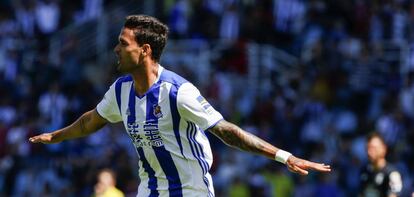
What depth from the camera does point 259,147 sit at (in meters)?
7.54

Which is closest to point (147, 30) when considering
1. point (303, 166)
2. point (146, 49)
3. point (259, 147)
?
point (146, 49)

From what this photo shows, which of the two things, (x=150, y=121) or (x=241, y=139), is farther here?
(x=150, y=121)

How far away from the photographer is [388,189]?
11609mm

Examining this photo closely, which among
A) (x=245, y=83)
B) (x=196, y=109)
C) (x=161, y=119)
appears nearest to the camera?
(x=196, y=109)

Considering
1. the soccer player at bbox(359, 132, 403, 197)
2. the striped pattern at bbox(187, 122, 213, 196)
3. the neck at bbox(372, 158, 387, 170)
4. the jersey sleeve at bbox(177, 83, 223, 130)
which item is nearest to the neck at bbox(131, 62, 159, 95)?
the jersey sleeve at bbox(177, 83, 223, 130)

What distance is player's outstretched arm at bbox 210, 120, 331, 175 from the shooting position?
739cm

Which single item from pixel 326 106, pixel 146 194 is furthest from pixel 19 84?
pixel 146 194

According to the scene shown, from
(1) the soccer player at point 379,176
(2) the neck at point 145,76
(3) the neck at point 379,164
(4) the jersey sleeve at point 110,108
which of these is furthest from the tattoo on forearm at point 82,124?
(3) the neck at point 379,164

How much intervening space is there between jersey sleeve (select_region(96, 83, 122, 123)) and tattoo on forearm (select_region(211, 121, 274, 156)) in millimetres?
872

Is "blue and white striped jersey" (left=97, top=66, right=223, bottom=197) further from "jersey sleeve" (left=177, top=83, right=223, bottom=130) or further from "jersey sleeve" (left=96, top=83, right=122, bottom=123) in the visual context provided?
"jersey sleeve" (left=96, top=83, right=122, bottom=123)

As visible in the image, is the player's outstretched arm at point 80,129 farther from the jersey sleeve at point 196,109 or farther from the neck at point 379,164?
the neck at point 379,164

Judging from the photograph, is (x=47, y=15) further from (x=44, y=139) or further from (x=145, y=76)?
(x=145, y=76)

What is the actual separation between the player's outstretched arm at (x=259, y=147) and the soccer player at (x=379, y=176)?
4196 millimetres

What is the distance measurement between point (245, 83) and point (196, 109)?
12.5 meters
